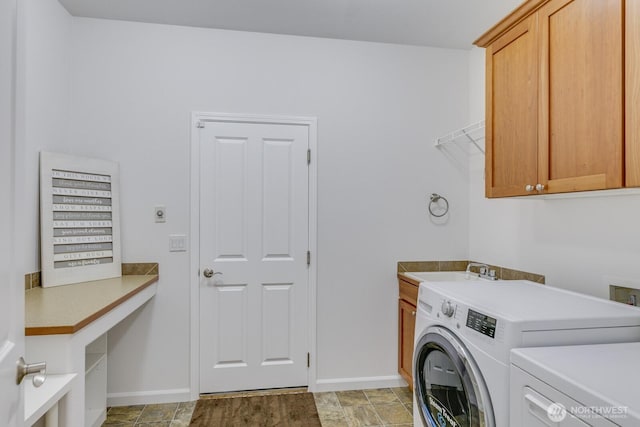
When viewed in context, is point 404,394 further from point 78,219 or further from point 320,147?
point 78,219

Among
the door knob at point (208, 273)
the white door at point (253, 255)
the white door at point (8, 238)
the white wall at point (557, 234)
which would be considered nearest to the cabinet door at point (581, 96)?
the white wall at point (557, 234)

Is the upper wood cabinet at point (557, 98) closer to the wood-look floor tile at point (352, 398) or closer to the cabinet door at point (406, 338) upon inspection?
the cabinet door at point (406, 338)

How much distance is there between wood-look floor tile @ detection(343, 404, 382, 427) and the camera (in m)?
2.29

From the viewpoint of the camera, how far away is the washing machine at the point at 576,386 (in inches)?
33.1

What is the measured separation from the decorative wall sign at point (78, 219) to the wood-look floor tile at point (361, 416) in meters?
1.84

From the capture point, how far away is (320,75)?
2721 mm

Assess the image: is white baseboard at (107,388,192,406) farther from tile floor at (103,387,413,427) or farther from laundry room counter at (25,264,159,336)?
laundry room counter at (25,264,159,336)

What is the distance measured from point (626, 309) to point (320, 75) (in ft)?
7.53

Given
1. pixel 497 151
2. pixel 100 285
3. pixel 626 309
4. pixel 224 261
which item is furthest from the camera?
pixel 224 261

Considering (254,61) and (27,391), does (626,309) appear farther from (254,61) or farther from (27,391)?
(254,61)

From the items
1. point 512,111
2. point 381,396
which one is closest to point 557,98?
Answer: point 512,111

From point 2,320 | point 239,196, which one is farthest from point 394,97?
point 2,320

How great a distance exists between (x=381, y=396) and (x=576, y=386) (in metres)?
1.96

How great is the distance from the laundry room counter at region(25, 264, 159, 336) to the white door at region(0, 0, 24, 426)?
2.14 ft
